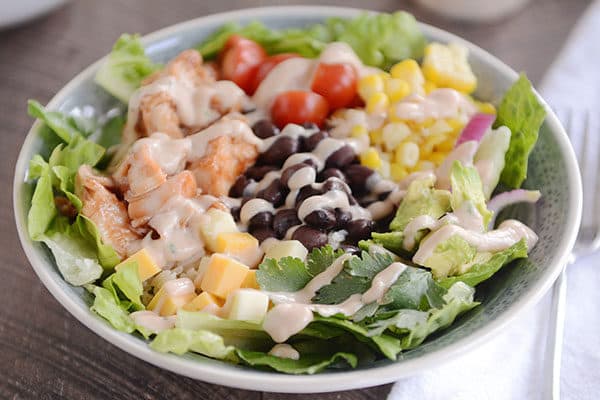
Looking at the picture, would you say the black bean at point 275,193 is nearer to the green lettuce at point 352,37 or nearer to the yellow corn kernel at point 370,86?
the yellow corn kernel at point 370,86

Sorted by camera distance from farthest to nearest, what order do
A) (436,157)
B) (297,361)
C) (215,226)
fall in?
(436,157) → (215,226) → (297,361)

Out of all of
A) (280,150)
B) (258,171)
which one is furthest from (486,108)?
(258,171)

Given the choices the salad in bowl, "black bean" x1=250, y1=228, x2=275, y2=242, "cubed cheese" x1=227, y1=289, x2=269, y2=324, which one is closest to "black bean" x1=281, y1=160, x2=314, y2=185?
the salad in bowl

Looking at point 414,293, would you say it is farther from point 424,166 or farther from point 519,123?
point 519,123

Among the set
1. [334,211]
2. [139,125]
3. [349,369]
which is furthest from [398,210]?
[139,125]

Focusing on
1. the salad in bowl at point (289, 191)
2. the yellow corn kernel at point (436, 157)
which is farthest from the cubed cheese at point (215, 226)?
the yellow corn kernel at point (436, 157)

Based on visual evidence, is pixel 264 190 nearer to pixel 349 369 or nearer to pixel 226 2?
pixel 349 369

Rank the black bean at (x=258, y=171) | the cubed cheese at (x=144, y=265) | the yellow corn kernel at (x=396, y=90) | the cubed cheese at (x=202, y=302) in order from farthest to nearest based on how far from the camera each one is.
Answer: the yellow corn kernel at (x=396, y=90), the black bean at (x=258, y=171), the cubed cheese at (x=144, y=265), the cubed cheese at (x=202, y=302)

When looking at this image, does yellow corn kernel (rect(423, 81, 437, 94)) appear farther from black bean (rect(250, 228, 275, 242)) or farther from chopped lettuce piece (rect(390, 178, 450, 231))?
black bean (rect(250, 228, 275, 242))
